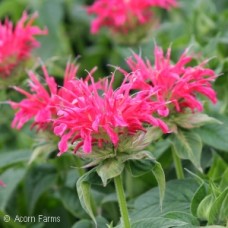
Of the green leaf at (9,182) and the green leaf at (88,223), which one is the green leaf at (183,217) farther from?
the green leaf at (9,182)

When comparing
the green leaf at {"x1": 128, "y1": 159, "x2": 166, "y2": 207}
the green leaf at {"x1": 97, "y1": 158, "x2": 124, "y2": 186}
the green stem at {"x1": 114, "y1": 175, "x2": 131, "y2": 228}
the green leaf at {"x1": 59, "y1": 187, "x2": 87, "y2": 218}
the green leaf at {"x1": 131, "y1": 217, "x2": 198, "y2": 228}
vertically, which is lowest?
the green leaf at {"x1": 59, "y1": 187, "x2": 87, "y2": 218}

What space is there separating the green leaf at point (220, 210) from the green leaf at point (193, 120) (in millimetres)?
232

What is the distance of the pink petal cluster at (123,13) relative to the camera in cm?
208

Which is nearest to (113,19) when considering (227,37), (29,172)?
(227,37)

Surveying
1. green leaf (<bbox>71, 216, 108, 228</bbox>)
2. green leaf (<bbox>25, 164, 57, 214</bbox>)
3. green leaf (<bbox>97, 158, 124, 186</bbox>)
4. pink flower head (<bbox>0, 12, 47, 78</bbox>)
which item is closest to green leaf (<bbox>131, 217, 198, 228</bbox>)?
green leaf (<bbox>97, 158, 124, 186</bbox>)

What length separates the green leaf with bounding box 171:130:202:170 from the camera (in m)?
1.33

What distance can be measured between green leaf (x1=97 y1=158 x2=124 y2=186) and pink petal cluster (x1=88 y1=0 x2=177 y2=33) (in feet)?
3.15

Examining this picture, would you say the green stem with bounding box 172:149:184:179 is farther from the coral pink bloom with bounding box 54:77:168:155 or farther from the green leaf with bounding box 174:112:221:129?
the coral pink bloom with bounding box 54:77:168:155

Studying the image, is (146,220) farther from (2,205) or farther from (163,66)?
(2,205)

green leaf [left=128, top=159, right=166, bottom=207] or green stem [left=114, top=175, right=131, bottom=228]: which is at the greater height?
green leaf [left=128, top=159, right=166, bottom=207]

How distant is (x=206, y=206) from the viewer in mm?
1182

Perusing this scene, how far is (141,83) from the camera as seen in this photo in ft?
4.43

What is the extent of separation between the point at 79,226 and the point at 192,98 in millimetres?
377

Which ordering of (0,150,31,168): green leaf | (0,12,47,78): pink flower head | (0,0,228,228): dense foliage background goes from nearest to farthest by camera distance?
(0,0,228,228): dense foliage background < (0,150,31,168): green leaf < (0,12,47,78): pink flower head
